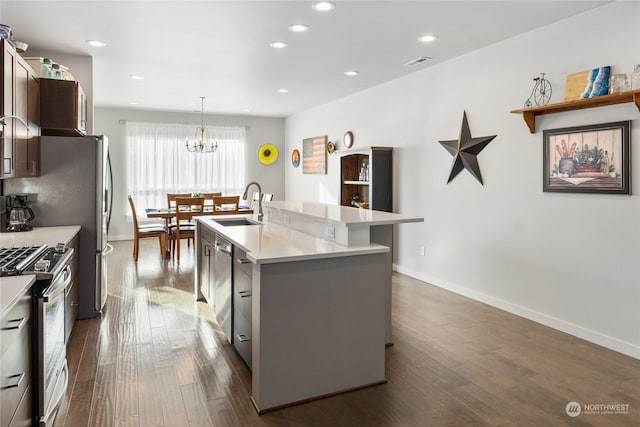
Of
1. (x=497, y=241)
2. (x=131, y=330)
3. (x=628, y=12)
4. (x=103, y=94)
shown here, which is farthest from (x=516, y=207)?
(x=103, y=94)

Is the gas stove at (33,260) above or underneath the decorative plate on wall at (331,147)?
underneath

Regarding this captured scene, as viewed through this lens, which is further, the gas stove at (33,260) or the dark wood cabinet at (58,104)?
the dark wood cabinet at (58,104)

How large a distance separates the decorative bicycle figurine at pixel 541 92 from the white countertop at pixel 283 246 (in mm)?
2105

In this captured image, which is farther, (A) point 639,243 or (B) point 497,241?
(B) point 497,241

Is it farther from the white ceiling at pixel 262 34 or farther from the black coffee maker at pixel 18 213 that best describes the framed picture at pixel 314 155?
the black coffee maker at pixel 18 213

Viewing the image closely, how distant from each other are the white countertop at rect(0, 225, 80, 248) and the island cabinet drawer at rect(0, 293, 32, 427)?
1163 millimetres

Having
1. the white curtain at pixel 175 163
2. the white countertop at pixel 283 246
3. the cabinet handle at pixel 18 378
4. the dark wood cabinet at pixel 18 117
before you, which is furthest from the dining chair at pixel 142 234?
the cabinet handle at pixel 18 378

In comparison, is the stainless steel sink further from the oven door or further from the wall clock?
the wall clock

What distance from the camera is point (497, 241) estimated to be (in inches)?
165

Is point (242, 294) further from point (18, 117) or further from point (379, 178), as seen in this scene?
point (379, 178)

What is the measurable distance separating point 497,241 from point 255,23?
298cm

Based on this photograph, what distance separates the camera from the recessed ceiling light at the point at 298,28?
3661mm

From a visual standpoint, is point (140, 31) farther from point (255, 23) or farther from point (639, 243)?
point (639, 243)

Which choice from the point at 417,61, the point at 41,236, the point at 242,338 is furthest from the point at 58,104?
the point at 417,61
